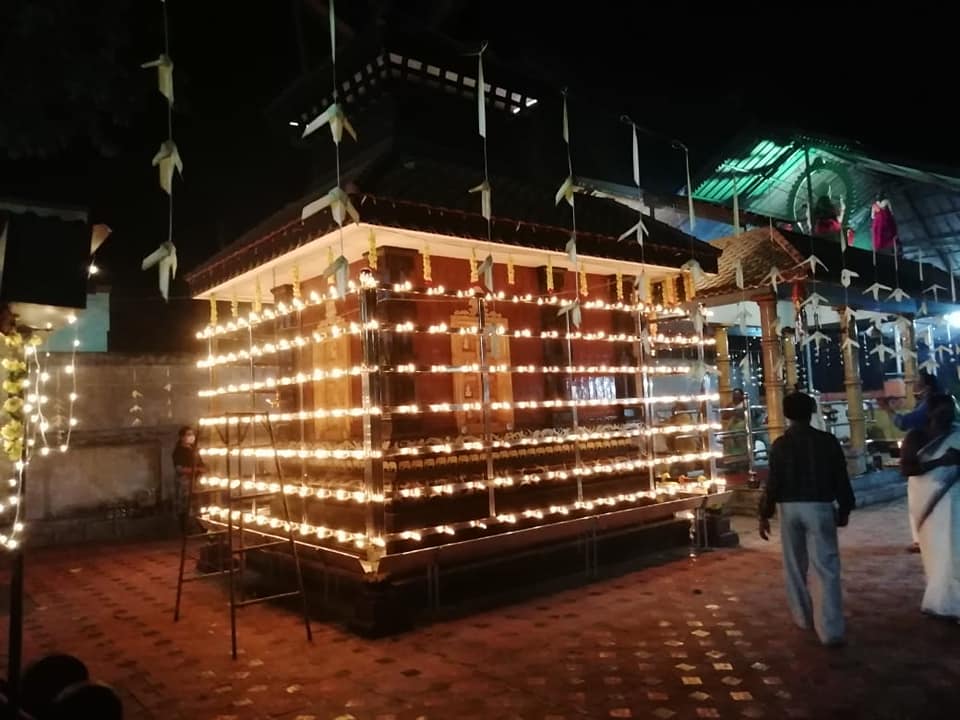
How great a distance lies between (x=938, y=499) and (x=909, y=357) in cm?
1050

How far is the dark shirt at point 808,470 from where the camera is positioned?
5508 millimetres

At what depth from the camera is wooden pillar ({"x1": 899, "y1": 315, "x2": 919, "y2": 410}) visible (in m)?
14.9

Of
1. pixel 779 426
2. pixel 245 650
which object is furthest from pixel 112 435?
pixel 779 426

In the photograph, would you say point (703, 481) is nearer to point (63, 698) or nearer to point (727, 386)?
point (727, 386)

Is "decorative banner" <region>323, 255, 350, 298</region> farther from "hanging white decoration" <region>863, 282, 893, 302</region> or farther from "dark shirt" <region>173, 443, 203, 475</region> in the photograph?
"hanging white decoration" <region>863, 282, 893, 302</region>

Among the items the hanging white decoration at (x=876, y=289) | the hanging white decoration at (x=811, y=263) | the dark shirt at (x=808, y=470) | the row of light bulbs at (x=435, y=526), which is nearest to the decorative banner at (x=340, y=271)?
the row of light bulbs at (x=435, y=526)

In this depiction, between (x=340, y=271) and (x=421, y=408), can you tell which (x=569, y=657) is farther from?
(x=340, y=271)

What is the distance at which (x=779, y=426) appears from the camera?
1135cm

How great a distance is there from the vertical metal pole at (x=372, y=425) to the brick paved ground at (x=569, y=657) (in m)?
1.00

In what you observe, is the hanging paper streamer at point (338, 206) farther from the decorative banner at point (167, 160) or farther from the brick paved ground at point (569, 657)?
the brick paved ground at point (569, 657)

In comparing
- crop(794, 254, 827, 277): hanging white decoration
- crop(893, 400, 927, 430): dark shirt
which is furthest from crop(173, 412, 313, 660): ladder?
crop(794, 254, 827, 277): hanging white decoration

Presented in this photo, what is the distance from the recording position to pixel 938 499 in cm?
602

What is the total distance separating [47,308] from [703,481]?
8.32 meters

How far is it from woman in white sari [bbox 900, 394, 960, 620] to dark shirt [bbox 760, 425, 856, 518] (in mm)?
1033
